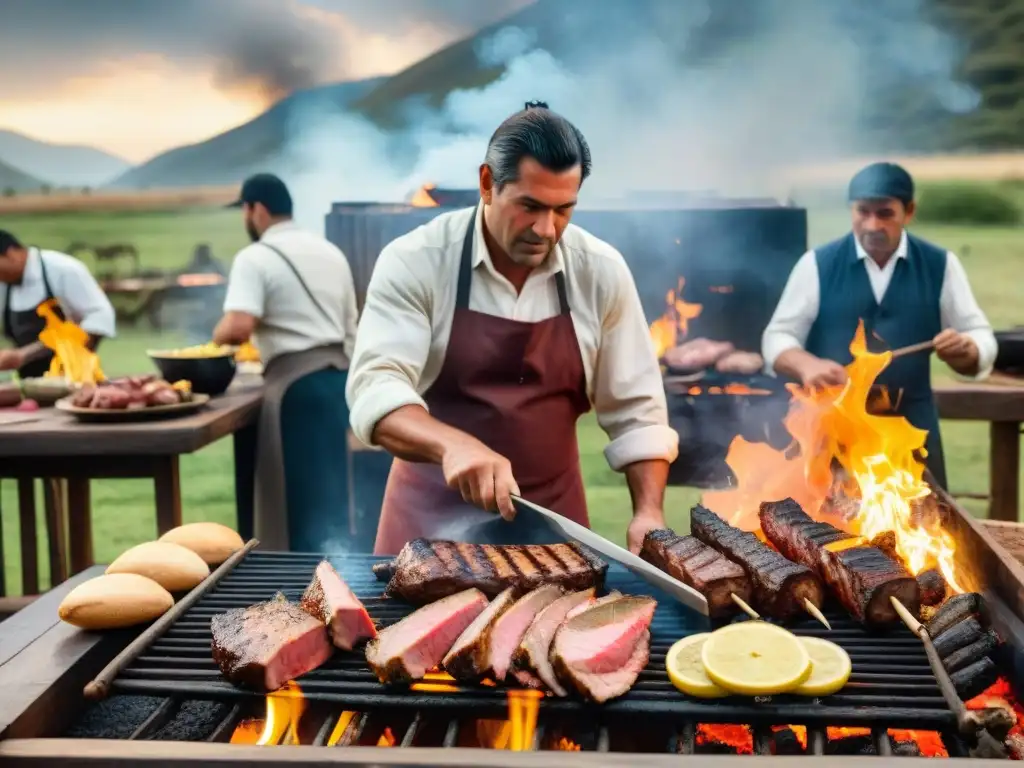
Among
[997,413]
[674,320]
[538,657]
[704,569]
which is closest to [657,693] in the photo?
[538,657]

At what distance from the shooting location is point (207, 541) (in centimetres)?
295

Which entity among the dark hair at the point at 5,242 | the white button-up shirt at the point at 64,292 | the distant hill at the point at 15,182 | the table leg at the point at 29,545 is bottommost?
the table leg at the point at 29,545

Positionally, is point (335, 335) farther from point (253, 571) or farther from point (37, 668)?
point (37, 668)

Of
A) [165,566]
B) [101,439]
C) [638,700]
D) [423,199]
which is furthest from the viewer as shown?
[423,199]

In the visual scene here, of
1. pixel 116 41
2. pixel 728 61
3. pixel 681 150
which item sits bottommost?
pixel 681 150

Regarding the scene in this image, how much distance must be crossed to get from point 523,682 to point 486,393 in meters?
1.54

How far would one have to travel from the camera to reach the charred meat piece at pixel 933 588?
2.77m

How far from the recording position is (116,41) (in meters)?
13.5

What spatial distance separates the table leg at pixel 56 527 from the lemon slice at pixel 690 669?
227 inches

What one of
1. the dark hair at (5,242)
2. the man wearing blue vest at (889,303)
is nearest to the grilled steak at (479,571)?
the man wearing blue vest at (889,303)

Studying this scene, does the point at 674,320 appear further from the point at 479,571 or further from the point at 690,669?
the point at 690,669

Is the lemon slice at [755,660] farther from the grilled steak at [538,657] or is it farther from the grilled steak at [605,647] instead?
the grilled steak at [538,657]

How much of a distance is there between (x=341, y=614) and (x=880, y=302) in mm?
4204

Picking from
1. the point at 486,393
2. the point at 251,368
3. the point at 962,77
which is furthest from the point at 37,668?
the point at 962,77
